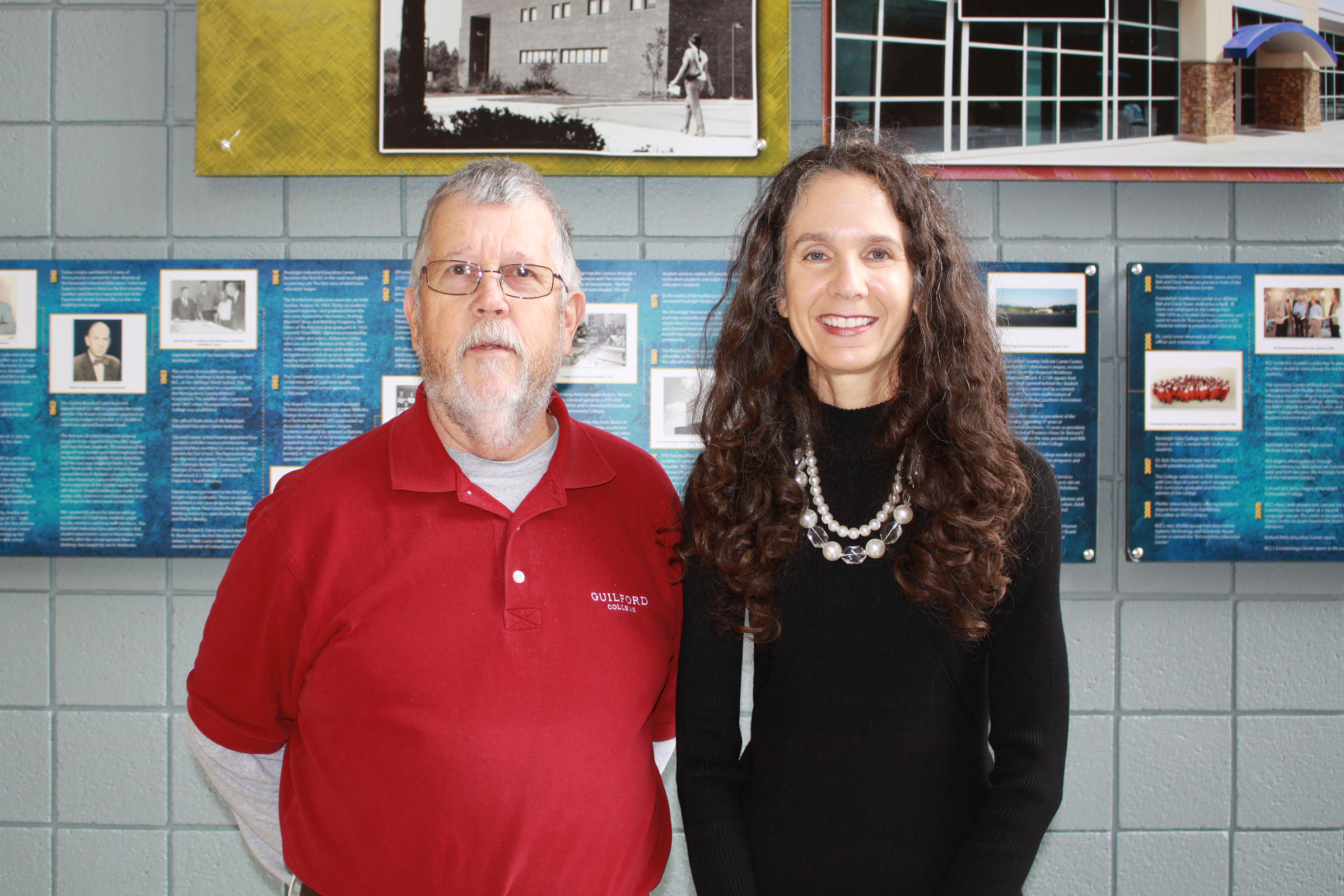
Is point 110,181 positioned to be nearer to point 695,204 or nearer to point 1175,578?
point 695,204

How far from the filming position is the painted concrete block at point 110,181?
77.8 inches

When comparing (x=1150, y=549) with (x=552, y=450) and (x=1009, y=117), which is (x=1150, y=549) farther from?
(x=552, y=450)

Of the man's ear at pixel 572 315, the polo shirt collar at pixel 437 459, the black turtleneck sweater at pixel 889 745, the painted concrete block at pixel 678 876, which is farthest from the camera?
the painted concrete block at pixel 678 876

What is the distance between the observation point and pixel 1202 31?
1976 mm

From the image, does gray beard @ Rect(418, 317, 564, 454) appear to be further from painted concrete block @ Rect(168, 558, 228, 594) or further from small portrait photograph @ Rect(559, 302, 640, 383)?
painted concrete block @ Rect(168, 558, 228, 594)

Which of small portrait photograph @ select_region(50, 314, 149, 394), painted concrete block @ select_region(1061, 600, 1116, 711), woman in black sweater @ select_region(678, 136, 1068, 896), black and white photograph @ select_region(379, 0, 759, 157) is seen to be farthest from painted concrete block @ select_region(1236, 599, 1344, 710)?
small portrait photograph @ select_region(50, 314, 149, 394)

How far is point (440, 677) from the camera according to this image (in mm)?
1073

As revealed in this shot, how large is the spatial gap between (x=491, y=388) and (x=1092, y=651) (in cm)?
165

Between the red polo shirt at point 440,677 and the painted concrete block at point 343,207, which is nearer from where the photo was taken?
the red polo shirt at point 440,677

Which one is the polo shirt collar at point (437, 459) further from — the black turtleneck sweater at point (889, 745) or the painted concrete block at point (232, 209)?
the painted concrete block at point (232, 209)

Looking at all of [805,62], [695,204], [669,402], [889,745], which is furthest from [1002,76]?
[889,745]

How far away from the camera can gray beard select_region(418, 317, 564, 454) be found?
116 cm

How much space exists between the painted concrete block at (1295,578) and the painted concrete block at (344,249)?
2.29 m

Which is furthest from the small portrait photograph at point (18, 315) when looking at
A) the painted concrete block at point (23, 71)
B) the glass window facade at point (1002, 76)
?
the glass window facade at point (1002, 76)
